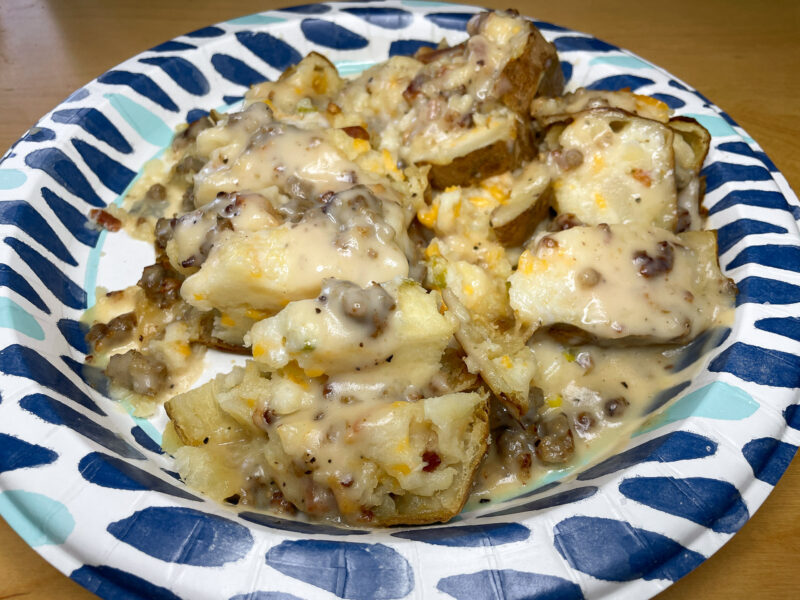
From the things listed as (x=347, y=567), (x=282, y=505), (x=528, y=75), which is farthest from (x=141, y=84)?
(x=347, y=567)

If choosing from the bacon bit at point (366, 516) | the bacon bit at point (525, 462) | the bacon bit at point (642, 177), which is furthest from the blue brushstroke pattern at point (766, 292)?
the bacon bit at point (366, 516)

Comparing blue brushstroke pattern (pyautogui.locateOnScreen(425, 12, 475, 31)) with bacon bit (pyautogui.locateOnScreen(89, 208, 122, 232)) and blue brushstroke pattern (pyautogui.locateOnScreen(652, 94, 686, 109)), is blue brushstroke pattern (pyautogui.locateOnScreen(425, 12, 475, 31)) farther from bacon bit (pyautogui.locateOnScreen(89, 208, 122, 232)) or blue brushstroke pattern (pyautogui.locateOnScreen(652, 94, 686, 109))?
bacon bit (pyautogui.locateOnScreen(89, 208, 122, 232))

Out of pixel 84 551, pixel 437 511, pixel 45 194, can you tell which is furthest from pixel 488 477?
pixel 45 194

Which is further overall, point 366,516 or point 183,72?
point 183,72

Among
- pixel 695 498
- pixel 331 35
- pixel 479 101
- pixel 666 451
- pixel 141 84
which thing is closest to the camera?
pixel 695 498

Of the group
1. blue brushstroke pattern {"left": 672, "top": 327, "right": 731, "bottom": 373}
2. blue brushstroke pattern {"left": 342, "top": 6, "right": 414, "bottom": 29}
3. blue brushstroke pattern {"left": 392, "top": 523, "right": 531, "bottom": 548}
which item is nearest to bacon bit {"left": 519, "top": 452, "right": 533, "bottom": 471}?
blue brushstroke pattern {"left": 392, "top": 523, "right": 531, "bottom": 548}

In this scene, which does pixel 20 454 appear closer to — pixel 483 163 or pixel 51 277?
pixel 51 277

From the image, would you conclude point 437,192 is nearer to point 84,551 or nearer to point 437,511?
point 437,511
